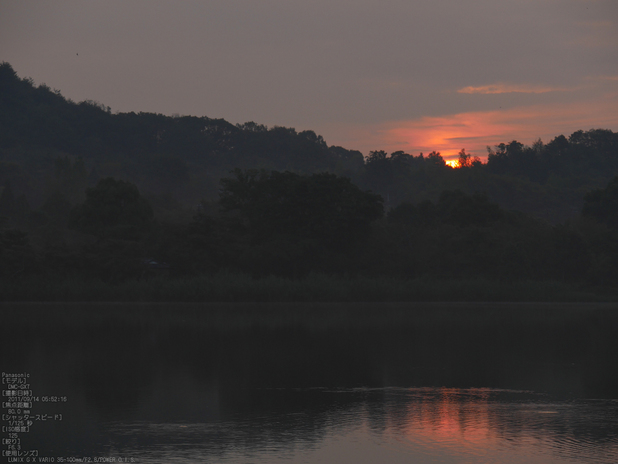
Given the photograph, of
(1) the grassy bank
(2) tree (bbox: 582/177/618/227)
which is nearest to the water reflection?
(1) the grassy bank

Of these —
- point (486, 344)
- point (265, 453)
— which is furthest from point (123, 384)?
point (486, 344)

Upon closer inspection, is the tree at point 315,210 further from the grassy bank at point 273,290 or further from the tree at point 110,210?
the tree at point 110,210

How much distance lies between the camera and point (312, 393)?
1448cm

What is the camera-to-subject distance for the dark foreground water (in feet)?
34.2

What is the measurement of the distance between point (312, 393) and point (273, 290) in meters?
30.6

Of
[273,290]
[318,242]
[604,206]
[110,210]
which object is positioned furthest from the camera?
[604,206]

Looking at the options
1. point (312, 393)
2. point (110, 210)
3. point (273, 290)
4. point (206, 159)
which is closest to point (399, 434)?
point (312, 393)

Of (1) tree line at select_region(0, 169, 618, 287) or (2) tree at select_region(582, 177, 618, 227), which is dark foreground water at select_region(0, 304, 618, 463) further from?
(2) tree at select_region(582, 177, 618, 227)

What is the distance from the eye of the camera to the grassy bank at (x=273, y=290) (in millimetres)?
44275

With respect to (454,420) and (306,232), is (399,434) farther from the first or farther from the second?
(306,232)

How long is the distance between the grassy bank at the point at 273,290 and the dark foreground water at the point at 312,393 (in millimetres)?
15712

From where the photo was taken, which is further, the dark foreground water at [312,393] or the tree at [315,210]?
the tree at [315,210]

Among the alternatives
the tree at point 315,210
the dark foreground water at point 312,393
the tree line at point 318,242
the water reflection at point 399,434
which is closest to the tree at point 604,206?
the tree line at point 318,242

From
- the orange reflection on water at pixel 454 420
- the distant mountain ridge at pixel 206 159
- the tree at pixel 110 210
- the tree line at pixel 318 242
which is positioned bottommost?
the orange reflection on water at pixel 454 420
